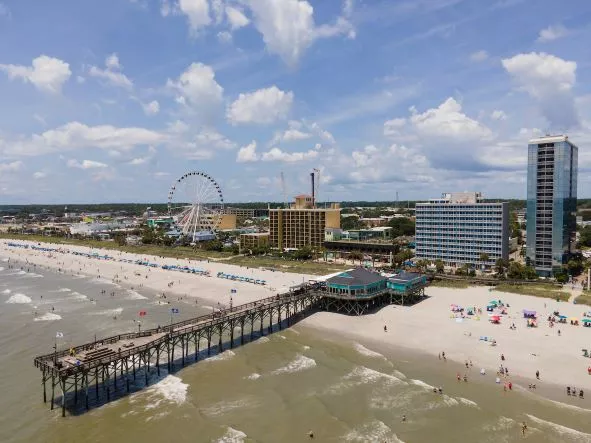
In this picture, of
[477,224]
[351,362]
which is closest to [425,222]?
[477,224]

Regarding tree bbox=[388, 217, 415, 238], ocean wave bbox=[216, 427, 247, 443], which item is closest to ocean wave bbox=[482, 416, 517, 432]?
ocean wave bbox=[216, 427, 247, 443]

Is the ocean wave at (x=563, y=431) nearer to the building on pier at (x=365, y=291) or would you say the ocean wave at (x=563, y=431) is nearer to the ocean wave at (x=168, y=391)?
the ocean wave at (x=168, y=391)

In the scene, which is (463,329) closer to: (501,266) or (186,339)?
(186,339)

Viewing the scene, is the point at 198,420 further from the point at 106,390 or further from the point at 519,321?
the point at 519,321

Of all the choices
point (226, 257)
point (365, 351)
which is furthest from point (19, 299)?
point (226, 257)

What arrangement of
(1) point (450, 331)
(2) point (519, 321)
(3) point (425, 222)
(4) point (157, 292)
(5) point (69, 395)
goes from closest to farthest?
(5) point (69, 395)
(1) point (450, 331)
(2) point (519, 321)
(4) point (157, 292)
(3) point (425, 222)

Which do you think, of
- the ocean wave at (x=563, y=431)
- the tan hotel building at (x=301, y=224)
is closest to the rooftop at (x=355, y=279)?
the ocean wave at (x=563, y=431)
